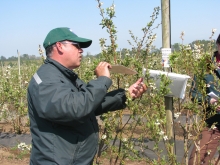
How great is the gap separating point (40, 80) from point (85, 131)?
0.45 m

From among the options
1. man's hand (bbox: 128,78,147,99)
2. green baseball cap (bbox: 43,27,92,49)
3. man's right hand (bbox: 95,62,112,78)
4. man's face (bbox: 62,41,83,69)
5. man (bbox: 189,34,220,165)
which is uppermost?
green baseball cap (bbox: 43,27,92,49)

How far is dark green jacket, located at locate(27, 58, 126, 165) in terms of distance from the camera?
6.22 feet

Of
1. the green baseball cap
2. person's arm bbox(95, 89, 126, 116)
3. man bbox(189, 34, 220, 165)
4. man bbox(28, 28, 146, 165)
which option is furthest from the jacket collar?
man bbox(189, 34, 220, 165)

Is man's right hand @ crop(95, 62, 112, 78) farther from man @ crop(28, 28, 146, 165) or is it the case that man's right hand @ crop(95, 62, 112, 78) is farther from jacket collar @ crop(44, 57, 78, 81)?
jacket collar @ crop(44, 57, 78, 81)

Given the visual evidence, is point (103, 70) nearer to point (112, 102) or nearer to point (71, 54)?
point (71, 54)

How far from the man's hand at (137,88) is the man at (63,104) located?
53 centimetres

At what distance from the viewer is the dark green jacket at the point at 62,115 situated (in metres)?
1.90

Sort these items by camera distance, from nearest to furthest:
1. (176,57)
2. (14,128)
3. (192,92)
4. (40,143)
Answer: (40,143), (176,57), (192,92), (14,128)

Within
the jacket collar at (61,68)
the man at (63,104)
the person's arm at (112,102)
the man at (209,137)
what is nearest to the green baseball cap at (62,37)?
the man at (63,104)

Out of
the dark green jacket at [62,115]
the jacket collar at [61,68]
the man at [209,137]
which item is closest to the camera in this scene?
the dark green jacket at [62,115]

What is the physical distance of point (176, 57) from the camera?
2672 mm

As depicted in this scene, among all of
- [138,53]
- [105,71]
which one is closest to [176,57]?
[105,71]

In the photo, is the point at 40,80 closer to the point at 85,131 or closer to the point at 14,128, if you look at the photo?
the point at 85,131

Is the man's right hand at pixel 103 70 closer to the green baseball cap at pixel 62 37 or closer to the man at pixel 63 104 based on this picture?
the man at pixel 63 104
